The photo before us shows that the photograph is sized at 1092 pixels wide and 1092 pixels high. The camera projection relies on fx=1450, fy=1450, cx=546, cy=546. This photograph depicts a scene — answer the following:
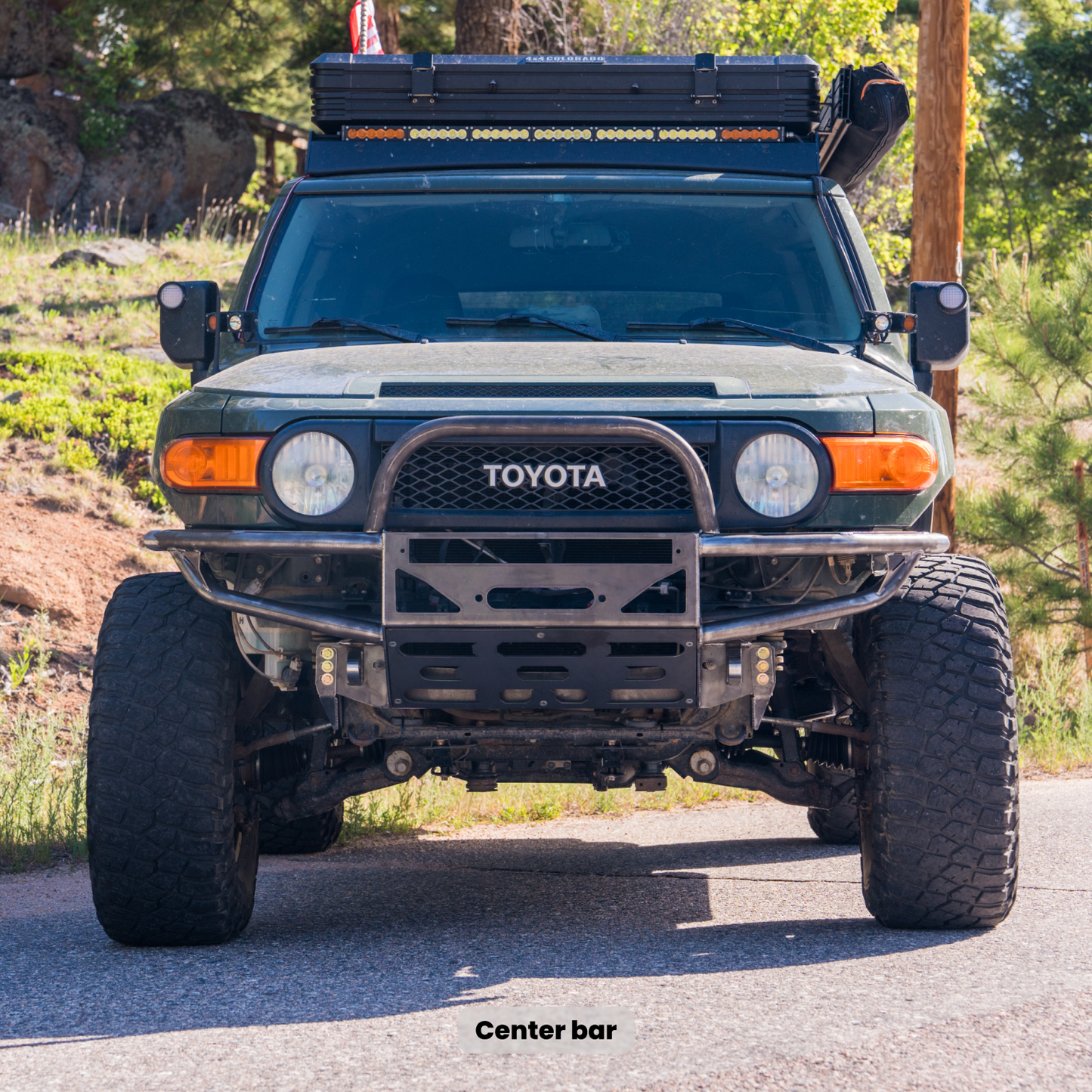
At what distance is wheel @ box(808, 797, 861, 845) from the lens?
592 cm

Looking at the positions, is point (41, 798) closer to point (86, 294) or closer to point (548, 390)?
point (548, 390)

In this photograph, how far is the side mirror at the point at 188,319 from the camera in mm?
4828

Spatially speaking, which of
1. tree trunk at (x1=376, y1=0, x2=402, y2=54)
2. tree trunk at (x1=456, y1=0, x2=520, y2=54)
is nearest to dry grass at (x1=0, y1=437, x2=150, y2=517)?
tree trunk at (x1=456, y1=0, x2=520, y2=54)

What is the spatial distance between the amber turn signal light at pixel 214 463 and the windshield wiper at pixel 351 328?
3.04ft

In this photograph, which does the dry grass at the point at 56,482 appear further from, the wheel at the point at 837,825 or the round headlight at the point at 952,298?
A: the round headlight at the point at 952,298

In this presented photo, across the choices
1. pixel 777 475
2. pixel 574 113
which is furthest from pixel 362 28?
pixel 777 475

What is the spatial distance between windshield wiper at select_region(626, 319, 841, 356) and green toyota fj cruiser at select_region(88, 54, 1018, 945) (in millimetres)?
16

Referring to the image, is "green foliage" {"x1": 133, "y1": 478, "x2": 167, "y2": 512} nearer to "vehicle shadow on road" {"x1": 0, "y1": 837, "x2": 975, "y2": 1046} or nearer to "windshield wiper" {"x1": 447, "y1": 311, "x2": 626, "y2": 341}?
"vehicle shadow on road" {"x1": 0, "y1": 837, "x2": 975, "y2": 1046}

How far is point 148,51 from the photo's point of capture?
2191 centimetres

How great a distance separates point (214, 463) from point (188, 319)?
4.05ft

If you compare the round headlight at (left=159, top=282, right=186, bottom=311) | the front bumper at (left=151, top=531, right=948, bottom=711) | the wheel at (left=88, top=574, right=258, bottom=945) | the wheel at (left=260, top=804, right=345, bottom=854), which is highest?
the round headlight at (left=159, top=282, right=186, bottom=311)

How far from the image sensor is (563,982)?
3619 mm

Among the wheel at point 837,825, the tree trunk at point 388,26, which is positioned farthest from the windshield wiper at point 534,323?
the tree trunk at point 388,26

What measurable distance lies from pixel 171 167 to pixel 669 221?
18.9 metres
